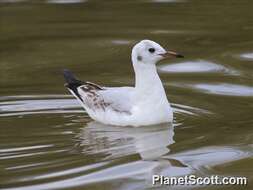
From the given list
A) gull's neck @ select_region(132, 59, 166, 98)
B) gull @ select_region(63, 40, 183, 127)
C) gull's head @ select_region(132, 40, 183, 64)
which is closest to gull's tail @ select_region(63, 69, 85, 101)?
gull @ select_region(63, 40, 183, 127)

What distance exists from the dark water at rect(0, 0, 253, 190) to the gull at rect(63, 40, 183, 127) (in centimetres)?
13

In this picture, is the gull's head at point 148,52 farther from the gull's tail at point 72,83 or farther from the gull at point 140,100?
the gull's tail at point 72,83

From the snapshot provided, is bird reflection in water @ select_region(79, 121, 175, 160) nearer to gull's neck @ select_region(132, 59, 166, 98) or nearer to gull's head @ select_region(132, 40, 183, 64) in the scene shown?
gull's neck @ select_region(132, 59, 166, 98)

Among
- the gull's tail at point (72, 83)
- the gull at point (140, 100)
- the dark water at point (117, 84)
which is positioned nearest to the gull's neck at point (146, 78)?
the gull at point (140, 100)

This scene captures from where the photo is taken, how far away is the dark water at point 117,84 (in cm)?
953

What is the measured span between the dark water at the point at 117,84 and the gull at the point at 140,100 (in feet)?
0.42

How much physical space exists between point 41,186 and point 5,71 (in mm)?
5503

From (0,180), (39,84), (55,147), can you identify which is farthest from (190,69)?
(0,180)

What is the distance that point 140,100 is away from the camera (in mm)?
11227

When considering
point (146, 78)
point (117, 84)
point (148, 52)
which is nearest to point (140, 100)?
point (146, 78)

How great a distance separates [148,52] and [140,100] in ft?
1.91

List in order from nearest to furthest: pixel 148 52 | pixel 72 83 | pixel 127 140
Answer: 1. pixel 127 140
2. pixel 148 52
3. pixel 72 83

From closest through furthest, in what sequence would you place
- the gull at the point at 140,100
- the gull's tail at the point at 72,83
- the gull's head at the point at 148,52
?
the gull at the point at 140,100 → the gull's head at the point at 148,52 → the gull's tail at the point at 72,83

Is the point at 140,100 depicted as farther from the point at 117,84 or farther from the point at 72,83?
the point at 117,84
